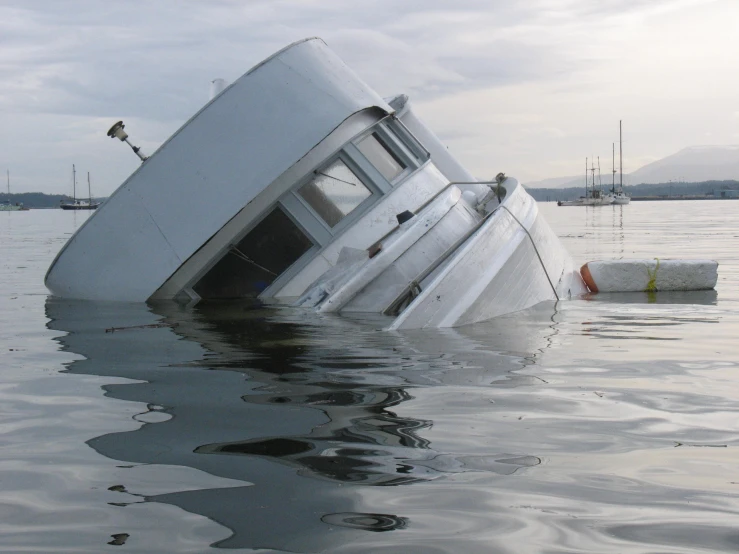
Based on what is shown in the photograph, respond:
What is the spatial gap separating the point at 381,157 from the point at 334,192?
0.76m

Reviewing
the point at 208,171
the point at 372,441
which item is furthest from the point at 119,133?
the point at 372,441

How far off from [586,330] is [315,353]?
2.62m

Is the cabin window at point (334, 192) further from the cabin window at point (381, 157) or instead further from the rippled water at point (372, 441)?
the rippled water at point (372, 441)

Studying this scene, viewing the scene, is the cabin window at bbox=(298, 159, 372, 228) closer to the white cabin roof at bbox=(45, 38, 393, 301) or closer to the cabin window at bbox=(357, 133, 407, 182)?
the cabin window at bbox=(357, 133, 407, 182)

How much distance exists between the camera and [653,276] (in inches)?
440

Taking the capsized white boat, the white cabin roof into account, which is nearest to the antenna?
the capsized white boat

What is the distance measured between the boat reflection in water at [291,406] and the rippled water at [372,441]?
16mm

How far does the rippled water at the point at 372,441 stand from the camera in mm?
2922

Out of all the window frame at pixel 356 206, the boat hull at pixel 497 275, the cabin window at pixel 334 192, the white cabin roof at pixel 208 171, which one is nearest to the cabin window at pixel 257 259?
the window frame at pixel 356 206

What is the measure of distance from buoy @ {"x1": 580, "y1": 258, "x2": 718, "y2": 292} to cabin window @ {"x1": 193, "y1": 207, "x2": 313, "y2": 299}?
4.17m

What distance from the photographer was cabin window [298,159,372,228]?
9.05 meters

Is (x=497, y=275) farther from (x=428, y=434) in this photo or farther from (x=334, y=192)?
(x=428, y=434)

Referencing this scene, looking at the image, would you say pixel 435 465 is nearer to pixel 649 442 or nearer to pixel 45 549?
pixel 649 442

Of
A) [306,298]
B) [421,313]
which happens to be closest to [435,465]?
[421,313]
